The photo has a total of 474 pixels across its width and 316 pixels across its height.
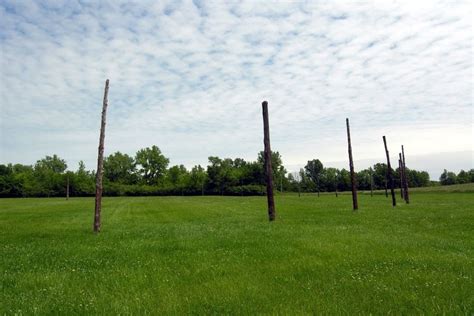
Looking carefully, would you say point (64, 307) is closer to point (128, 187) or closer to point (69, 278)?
point (69, 278)

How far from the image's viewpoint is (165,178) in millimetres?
152625

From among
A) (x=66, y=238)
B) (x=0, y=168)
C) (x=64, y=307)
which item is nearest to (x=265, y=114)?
(x=66, y=238)

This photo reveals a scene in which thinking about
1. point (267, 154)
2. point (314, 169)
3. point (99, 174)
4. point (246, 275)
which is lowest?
point (246, 275)

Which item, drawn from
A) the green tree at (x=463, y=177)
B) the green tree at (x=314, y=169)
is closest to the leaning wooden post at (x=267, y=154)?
the green tree at (x=314, y=169)

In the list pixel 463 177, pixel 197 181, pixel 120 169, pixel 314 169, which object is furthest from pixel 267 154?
pixel 463 177

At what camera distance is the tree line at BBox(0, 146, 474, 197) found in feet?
438

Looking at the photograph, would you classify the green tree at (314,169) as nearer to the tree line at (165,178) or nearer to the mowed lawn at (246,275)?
the tree line at (165,178)

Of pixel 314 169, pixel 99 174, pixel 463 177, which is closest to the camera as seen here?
pixel 99 174

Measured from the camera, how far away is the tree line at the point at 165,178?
133500 mm

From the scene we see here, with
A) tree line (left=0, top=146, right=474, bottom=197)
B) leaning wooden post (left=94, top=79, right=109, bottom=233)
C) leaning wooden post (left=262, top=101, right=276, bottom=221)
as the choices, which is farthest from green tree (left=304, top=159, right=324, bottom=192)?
leaning wooden post (left=94, top=79, right=109, bottom=233)

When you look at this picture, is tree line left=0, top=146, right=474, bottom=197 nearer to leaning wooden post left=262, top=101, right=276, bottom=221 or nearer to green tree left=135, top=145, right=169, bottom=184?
green tree left=135, top=145, right=169, bottom=184

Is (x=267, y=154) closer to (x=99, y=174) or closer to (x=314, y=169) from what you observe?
(x=99, y=174)

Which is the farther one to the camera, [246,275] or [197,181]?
[197,181]

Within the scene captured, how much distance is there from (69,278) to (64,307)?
2639 mm
